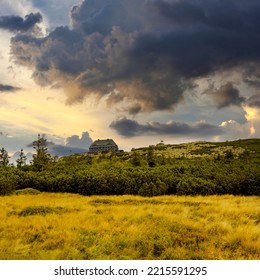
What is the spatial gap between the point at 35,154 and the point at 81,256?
6127cm

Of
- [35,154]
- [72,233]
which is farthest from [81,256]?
[35,154]

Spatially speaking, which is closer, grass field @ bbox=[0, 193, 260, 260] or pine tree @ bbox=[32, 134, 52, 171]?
grass field @ bbox=[0, 193, 260, 260]

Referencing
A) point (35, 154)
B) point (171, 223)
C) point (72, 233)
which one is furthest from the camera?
point (35, 154)

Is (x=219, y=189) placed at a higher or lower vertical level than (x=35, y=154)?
lower

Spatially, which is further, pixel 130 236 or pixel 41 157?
pixel 41 157

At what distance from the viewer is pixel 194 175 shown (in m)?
43.4

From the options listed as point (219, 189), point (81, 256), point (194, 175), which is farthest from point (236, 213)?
point (194, 175)

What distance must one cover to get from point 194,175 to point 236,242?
2901 centimetres

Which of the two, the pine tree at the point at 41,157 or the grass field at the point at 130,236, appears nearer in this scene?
the grass field at the point at 130,236

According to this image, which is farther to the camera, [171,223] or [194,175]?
[194,175]

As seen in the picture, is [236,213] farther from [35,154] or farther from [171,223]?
[35,154]
